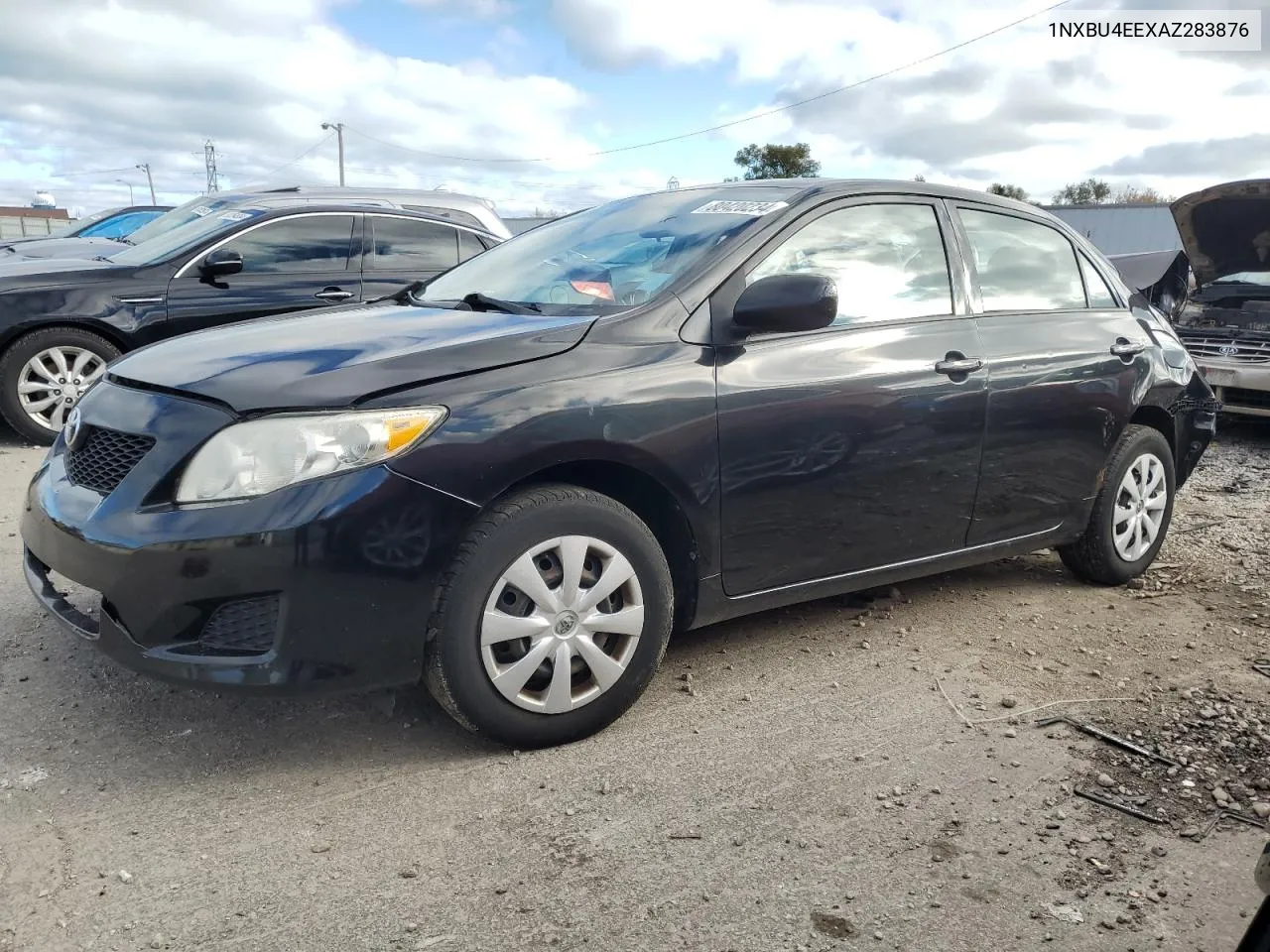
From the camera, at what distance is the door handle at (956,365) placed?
3691mm

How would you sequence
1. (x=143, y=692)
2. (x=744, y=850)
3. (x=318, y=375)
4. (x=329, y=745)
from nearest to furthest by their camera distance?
(x=744, y=850) → (x=318, y=375) → (x=329, y=745) → (x=143, y=692)

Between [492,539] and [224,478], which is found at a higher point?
[224,478]

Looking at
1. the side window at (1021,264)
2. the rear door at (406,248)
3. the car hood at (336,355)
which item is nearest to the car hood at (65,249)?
the rear door at (406,248)

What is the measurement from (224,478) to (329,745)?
0.87 meters

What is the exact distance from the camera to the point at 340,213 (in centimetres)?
752

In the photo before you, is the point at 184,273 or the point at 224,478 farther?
the point at 184,273

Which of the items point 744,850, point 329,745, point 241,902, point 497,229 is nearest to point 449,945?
Result: point 241,902

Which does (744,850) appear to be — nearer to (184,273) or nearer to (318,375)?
(318,375)

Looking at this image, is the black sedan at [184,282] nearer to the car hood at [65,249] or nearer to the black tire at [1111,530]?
the car hood at [65,249]

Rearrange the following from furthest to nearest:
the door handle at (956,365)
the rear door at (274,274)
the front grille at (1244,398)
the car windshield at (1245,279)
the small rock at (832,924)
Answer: the car windshield at (1245,279), the front grille at (1244,398), the rear door at (274,274), the door handle at (956,365), the small rock at (832,924)

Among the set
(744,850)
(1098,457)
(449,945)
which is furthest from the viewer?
(1098,457)

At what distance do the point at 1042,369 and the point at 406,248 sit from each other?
510cm

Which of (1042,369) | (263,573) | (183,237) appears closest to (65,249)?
(183,237)

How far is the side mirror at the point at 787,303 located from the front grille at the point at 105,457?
172 cm
